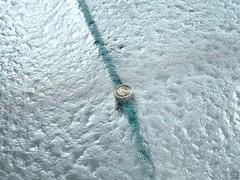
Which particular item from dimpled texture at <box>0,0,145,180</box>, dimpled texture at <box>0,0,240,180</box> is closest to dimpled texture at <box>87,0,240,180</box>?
dimpled texture at <box>0,0,240,180</box>

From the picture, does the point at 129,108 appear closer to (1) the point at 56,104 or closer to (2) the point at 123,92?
(2) the point at 123,92

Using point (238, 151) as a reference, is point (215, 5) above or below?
above

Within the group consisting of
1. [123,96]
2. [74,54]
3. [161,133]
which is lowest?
[161,133]

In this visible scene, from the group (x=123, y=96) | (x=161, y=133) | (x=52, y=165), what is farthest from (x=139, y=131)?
(x=52, y=165)

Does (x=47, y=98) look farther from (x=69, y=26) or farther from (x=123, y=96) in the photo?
(x=69, y=26)

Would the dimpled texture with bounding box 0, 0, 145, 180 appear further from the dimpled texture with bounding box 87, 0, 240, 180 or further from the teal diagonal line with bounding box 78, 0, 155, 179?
the dimpled texture with bounding box 87, 0, 240, 180

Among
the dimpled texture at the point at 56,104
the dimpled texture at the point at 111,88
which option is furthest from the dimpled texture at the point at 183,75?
the dimpled texture at the point at 56,104

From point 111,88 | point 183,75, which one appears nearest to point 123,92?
point 111,88

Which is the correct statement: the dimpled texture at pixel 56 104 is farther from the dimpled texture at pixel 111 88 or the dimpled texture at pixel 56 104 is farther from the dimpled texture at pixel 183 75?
the dimpled texture at pixel 183 75

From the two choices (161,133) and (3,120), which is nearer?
(161,133)
